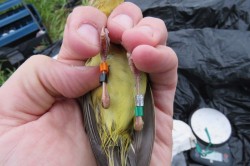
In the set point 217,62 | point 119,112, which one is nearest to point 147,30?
point 119,112

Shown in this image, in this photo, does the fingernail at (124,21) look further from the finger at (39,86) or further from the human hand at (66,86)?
Answer: the finger at (39,86)

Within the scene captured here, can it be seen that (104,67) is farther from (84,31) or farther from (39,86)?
(39,86)

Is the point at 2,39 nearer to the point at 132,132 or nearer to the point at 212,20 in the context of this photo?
the point at 212,20

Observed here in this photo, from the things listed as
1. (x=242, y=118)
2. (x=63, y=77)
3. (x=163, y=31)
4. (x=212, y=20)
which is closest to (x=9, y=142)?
(x=63, y=77)

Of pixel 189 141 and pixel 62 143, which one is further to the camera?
pixel 189 141

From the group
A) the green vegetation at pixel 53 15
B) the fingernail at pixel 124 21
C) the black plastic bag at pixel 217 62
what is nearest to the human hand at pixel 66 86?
the fingernail at pixel 124 21

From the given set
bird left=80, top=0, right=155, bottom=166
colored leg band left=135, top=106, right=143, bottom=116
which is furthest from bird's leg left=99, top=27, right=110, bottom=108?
colored leg band left=135, top=106, right=143, bottom=116

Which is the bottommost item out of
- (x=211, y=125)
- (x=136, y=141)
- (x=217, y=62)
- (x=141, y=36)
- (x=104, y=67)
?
(x=211, y=125)
